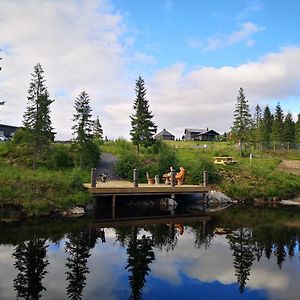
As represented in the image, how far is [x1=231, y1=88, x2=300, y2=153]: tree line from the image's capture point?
52.5 metres

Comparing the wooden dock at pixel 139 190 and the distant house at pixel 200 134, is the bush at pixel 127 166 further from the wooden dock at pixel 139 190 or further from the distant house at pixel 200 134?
the distant house at pixel 200 134

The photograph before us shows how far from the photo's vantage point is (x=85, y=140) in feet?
104

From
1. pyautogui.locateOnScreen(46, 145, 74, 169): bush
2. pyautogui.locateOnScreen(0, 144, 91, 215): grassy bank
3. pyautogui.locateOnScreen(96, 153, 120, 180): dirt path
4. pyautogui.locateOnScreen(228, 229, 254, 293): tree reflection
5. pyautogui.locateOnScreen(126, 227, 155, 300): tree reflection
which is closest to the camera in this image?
pyautogui.locateOnScreen(126, 227, 155, 300): tree reflection

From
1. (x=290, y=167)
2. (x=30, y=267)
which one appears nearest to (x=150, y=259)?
(x=30, y=267)

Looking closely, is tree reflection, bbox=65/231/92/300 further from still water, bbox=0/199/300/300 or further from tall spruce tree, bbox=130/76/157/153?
tall spruce tree, bbox=130/76/157/153

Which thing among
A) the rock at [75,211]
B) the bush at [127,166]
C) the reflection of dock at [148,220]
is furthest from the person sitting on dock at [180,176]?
the rock at [75,211]

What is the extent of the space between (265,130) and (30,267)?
64837 mm

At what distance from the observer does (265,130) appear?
70.5 m

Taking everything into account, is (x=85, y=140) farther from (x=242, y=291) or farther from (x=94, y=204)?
(x=242, y=291)

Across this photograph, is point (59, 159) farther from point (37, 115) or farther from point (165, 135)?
point (165, 135)

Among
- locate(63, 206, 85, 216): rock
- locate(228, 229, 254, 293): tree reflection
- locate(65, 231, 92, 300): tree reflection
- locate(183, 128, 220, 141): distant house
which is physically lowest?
locate(228, 229, 254, 293): tree reflection

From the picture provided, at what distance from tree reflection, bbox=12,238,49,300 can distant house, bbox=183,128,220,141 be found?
258 feet

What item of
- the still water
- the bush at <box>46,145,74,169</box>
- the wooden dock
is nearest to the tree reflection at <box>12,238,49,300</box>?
the still water

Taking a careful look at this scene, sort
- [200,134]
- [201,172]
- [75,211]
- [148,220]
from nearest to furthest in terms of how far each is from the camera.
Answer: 1. [148,220]
2. [75,211]
3. [201,172]
4. [200,134]
